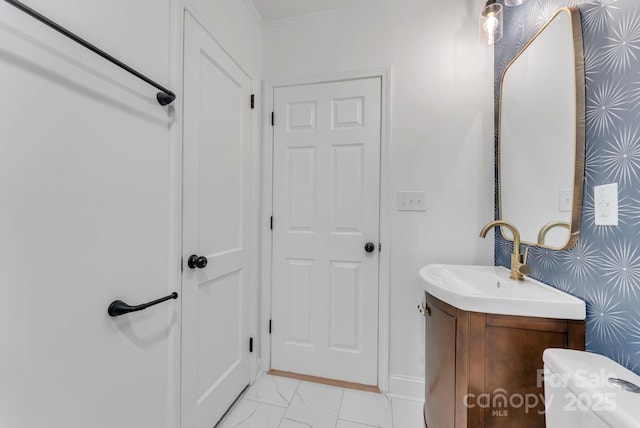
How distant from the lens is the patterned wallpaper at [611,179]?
2.61 ft

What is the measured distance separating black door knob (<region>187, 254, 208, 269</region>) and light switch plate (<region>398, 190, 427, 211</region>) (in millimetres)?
1218

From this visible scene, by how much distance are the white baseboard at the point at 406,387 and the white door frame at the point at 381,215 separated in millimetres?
40

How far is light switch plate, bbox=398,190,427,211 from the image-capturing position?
5.72 feet

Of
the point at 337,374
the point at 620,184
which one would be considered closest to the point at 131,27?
the point at 620,184

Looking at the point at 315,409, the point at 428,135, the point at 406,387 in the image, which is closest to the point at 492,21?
the point at 428,135

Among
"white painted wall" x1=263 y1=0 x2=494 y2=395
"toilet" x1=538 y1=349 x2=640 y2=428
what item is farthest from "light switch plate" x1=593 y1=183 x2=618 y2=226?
"white painted wall" x1=263 y1=0 x2=494 y2=395

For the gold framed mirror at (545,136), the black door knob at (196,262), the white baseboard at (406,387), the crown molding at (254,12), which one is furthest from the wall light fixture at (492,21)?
the white baseboard at (406,387)

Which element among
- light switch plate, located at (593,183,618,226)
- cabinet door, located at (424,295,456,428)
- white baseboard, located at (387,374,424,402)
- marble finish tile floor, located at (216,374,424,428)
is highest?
light switch plate, located at (593,183,618,226)

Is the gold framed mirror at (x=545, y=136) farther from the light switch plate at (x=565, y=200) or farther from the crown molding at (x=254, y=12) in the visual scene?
the crown molding at (x=254, y=12)

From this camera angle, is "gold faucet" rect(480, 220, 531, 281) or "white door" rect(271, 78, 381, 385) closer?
"gold faucet" rect(480, 220, 531, 281)

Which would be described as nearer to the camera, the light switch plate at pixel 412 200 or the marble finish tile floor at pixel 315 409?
the marble finish tile floor at pixel 315 409

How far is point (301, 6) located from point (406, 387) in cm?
263

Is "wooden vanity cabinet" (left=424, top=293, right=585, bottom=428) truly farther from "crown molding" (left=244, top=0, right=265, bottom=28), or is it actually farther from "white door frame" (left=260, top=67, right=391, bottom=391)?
"crown molding" (left=244, top=0, right=265, bottom=28)

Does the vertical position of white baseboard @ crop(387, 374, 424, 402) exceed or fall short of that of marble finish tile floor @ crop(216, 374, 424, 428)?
it exceeds it
